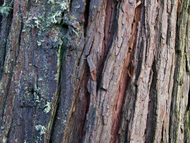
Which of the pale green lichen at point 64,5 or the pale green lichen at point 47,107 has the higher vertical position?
the pale green lichen at point 64,5

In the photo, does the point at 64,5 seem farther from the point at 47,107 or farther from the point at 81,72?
the point at 47,107

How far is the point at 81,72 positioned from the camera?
3.92 feet

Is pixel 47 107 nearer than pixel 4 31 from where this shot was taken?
Yes

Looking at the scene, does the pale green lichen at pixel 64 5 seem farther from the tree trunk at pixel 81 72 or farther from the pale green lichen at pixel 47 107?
the pale green lichen at pixel 47 107

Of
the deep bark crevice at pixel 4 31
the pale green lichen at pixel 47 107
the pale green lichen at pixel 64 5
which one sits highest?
the pale green lichen at pixel 64 5

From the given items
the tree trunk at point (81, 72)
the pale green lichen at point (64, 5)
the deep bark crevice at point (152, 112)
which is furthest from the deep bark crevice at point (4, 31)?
the deep bark crevice at point (152, 112)

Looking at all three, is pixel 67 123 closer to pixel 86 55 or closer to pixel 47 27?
pixel 86 55

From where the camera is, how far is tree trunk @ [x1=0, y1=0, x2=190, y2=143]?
3.84ft

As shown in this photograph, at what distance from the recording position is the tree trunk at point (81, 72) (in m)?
1.17

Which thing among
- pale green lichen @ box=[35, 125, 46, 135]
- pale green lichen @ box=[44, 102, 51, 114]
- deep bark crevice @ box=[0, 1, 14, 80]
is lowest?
pale green lichen @ box=[35, 125, 46, 135]

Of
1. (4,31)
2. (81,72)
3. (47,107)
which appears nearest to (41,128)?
(47,107)

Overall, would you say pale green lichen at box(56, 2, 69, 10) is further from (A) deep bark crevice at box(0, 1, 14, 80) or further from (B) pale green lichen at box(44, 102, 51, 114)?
(B) pale green lichen at box(44, 102, 51, 114)

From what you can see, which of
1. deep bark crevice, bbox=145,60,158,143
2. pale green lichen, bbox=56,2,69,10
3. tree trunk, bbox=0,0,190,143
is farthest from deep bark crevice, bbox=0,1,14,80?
deep bark crevice, bbox=145,60,158,143

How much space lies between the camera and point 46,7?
123 cm
